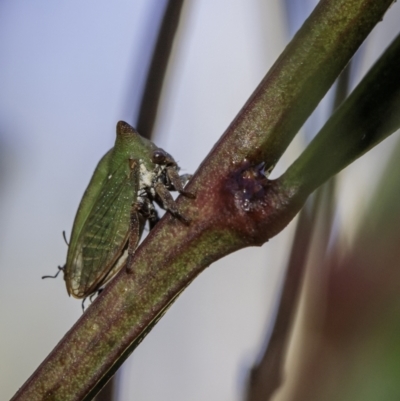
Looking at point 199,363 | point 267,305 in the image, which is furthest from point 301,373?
point 199,363

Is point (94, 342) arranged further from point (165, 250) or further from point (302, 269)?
point (302, 269)

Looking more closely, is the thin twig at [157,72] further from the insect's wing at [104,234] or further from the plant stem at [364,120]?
the plant stem at [364,120]

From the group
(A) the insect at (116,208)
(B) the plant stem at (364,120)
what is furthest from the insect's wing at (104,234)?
(B) the plant stem at (364,120)

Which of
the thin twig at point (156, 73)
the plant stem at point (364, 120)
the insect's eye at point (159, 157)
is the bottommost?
the plant stem at point (364, 120)

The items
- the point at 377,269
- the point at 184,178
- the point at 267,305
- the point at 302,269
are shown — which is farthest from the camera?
the point at 267,305

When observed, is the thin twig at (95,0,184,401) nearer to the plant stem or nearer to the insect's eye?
the insect's eye

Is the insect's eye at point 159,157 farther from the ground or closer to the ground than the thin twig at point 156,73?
closer to the ground

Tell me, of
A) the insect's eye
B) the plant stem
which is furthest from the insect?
the plant stem
